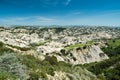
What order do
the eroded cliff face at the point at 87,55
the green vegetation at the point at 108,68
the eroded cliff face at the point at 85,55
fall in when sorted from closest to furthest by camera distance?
the green vegetation at the point at 108,68, the eroded cliff face at the point at 85,55, the eroded cliff face at the point at 87,55

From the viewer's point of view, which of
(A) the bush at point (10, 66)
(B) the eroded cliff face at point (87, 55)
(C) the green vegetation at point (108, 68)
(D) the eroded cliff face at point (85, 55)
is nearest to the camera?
(A) the bush at point (10, 66)

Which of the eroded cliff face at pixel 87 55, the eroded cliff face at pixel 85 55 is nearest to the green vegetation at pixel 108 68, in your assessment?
the eroded cliff face at pixel 85 55

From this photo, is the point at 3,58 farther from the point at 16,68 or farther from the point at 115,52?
the point at 115,52

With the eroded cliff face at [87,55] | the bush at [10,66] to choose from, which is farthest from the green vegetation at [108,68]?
the bush at [10,66]

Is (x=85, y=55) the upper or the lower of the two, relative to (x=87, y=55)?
upper

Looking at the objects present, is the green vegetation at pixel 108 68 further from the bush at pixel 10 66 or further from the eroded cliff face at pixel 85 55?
the bush at pixel 10 66

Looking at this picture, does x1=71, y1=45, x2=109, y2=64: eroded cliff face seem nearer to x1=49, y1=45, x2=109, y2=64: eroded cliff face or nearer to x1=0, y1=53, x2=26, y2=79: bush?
x1=49, y1=45, x2=109, y2=64: eroded cliff face

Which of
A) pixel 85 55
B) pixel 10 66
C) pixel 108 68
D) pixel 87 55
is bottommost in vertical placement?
pixel 87 55

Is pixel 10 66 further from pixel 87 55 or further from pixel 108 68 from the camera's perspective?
pixel 87 55

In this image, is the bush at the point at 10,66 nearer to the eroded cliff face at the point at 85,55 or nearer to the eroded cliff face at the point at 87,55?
the eroded cliff face at the point at 85,55

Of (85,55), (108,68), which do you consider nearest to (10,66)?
(108,68)

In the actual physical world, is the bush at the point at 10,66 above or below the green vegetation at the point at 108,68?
above

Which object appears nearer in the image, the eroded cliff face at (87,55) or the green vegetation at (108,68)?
the green vegetation at (108,68)
